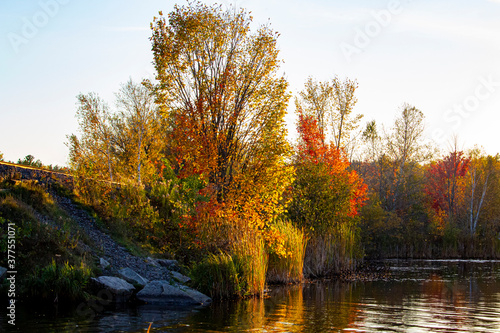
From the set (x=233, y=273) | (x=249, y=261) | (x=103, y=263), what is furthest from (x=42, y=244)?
(x=249, y=261)

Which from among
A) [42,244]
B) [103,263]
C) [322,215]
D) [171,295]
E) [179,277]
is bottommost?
[171,295]

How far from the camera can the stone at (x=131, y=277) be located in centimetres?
1447

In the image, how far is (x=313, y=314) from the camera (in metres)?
12.4

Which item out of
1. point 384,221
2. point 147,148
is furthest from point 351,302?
point 147,148

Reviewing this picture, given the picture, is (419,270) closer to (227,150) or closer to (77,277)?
(227,150)

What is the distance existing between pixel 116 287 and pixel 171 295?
1593 mm

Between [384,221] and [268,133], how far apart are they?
19.8 m

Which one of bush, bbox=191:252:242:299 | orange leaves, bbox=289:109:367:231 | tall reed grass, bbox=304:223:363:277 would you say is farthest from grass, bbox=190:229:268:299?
orange leaves, bbox=289:109:367:231

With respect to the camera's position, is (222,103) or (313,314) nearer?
(313,314)

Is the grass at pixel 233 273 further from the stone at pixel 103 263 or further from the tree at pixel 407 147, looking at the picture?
the tree at pixel 407 147

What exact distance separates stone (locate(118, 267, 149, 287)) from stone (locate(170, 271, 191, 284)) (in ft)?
3.59

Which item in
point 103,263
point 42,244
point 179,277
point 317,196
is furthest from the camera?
point 317,196

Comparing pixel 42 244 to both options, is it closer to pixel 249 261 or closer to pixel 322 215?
pixel 249 261

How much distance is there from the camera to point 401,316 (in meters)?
12.4
